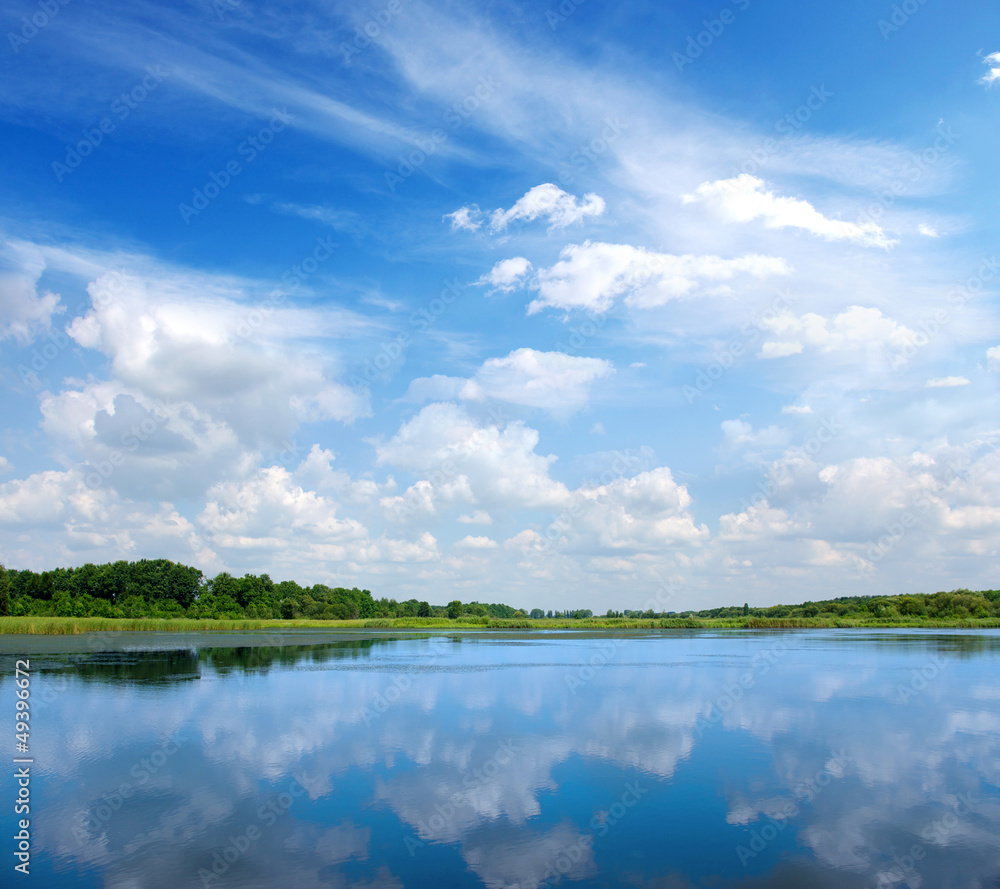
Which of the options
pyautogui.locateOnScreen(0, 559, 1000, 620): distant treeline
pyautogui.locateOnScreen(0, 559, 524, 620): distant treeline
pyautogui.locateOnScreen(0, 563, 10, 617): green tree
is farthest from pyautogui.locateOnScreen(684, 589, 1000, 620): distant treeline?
pyautogui.locateOnScreen(0, 563, 10, 617): green tree

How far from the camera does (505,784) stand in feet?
59.4

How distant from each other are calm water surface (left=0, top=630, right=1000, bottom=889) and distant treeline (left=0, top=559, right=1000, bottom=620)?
230 ft

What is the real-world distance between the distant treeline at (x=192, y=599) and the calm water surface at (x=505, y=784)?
7000 centimetres

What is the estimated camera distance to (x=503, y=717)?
91.2ft

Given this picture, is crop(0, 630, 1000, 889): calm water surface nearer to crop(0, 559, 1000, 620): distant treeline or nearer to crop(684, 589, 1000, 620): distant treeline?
crop(0, 559, 1000, 620): distant treeline

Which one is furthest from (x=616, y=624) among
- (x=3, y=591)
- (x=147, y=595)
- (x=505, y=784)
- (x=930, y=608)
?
(x=505, y=784)

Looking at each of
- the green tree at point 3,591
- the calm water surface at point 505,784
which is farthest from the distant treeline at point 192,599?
the calm water surface at point 505,784

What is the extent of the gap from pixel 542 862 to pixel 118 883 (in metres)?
7.68

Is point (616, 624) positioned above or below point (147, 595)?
below

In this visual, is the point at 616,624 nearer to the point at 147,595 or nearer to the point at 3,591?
the point at 147,595

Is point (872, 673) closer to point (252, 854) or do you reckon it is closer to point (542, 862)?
point (542, 862)

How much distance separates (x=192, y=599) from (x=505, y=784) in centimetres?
10977

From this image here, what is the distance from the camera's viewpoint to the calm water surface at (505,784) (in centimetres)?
1285

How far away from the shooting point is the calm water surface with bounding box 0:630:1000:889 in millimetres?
12852
